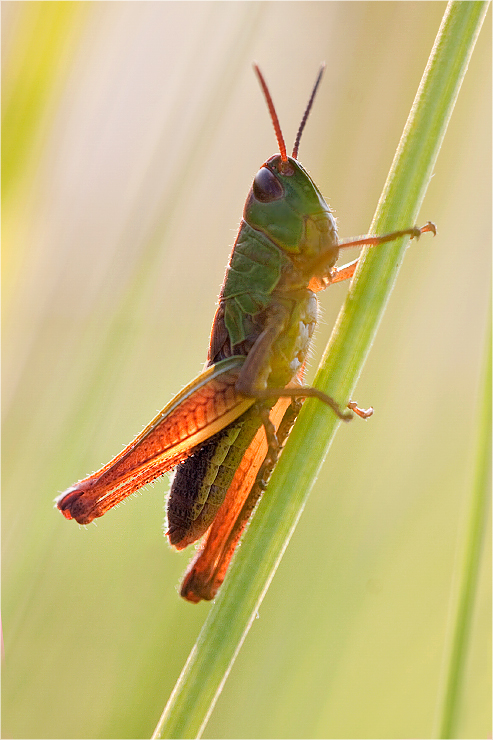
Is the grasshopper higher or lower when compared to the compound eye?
lower

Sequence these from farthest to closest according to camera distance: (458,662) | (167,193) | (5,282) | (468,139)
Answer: (468,139) < (167,193) < (5,282) < (458,662)

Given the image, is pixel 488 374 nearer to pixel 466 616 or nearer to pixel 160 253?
pixel 466 616

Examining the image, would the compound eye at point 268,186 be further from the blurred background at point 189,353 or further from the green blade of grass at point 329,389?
the green blade of grass at point 329,389

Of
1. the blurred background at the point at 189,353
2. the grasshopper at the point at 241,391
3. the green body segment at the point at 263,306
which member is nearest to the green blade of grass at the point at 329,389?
the grasshopper at the point at 241,391

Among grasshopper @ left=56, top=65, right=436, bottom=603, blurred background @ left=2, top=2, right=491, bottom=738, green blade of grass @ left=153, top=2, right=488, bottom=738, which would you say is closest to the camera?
green blade of grass @ left=153, top=2, right=488, bottom=738

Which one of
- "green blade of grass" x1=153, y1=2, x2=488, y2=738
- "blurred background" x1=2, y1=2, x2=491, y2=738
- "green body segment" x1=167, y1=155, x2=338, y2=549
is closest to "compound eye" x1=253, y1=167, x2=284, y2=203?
"green body segment" x1=167, y1=155, x2=338, y2=549

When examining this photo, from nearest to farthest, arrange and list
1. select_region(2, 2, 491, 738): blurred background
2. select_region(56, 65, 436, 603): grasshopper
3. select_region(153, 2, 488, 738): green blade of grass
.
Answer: select_region(153, 2, 488, 738): green blade of grass < select_region(56, 65, 436, 603): grasshopper < select_region(2, 2, 491, 738): blurred background

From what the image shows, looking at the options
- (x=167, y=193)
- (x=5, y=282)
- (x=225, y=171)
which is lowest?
(x=5, y=282)

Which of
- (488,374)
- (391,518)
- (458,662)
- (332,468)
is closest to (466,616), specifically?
A: (458,662)

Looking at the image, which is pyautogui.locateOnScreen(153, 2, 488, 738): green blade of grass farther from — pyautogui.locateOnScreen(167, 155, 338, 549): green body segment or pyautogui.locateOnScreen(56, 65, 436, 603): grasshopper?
pyautogui.locateOnScreen(167, 155, 338, 549): green body segment
